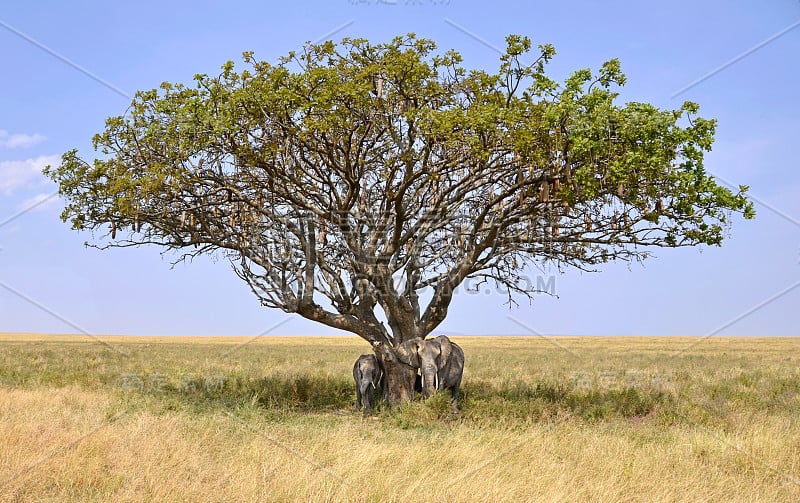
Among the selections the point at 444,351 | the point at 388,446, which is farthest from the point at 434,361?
the point at 388,446

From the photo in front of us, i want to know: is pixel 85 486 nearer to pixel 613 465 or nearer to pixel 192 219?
pixel 613 465

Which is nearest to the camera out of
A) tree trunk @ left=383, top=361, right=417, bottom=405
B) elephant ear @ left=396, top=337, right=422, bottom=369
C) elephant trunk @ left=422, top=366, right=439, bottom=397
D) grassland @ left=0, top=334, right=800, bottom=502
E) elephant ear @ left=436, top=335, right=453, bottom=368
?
grassland @ left=0, top=334, right=800, bottom=502

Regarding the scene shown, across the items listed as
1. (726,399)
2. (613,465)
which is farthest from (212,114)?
(726,399)

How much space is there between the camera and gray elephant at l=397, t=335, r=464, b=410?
54.7 ft

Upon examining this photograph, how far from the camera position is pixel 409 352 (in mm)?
16906

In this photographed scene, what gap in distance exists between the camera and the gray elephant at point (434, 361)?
54.7 feet

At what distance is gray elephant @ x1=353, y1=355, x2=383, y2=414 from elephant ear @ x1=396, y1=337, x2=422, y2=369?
0.83 m

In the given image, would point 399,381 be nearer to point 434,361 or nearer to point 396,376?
point 396,376

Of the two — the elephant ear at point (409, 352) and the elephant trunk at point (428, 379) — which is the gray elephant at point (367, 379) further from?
the elephant trunk at point (428, 379)

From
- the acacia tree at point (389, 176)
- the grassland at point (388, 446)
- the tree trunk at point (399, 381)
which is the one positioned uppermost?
the acacia tree at point (389, 176)

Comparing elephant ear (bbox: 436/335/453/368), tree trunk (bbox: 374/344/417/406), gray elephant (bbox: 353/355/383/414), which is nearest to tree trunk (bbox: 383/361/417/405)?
tree trunk (bbox: 374/344/417/406)

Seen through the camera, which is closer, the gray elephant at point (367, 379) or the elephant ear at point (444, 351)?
the gray elephant at point (367, 379)

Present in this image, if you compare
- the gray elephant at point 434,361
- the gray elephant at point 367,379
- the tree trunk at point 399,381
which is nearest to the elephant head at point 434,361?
the gray elephant at point 434,361

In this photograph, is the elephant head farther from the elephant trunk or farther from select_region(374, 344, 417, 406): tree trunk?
select_region(374, 344, 417, 406): tree trunk
